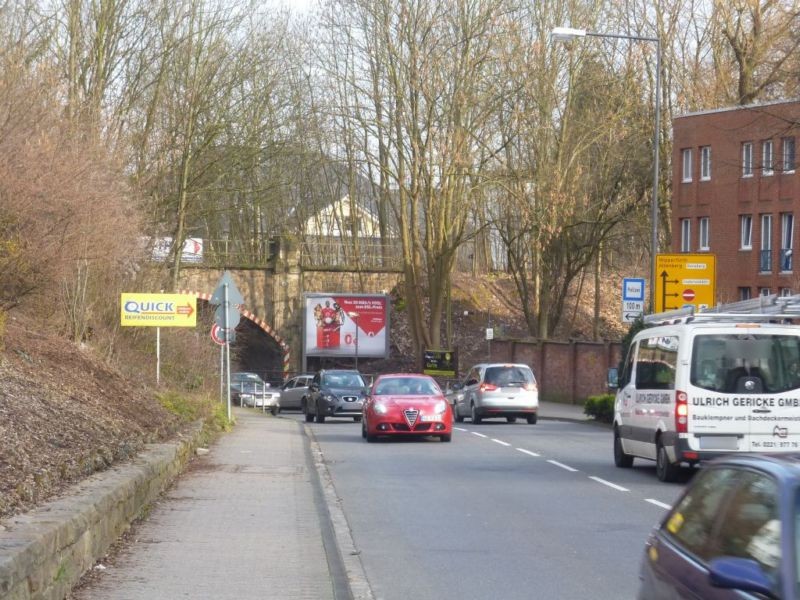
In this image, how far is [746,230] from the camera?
176 feet

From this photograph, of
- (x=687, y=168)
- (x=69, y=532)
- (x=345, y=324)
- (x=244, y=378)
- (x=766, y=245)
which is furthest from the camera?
(x=345, y=324)

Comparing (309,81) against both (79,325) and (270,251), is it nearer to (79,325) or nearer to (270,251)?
(270,251)

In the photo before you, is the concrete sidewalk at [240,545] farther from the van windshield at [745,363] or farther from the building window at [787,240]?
the building window at [787,240]

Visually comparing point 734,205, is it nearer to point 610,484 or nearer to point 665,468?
point 665,468

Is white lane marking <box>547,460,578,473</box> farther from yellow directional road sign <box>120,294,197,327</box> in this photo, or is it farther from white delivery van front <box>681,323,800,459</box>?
yellow directional road sign <box>120,294,197,327</box>

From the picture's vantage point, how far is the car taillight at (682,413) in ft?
52.0

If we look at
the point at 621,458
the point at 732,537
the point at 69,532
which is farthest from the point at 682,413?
the point at 732,537

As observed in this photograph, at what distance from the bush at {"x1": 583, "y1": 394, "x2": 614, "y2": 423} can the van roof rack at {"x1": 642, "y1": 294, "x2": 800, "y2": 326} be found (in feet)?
43.0

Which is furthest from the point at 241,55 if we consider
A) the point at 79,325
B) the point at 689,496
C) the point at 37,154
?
the point at 689,496

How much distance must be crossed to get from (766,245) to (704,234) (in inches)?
158

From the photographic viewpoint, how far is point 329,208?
76.7 meters

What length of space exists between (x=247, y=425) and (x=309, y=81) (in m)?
23.1

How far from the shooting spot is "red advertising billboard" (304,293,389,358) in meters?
59.7

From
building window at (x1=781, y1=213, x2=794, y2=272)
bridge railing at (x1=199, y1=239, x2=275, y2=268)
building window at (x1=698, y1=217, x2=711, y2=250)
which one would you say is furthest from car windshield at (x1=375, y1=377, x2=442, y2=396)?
building window at (x1=698, y1=217, x2=711, y2=250)
